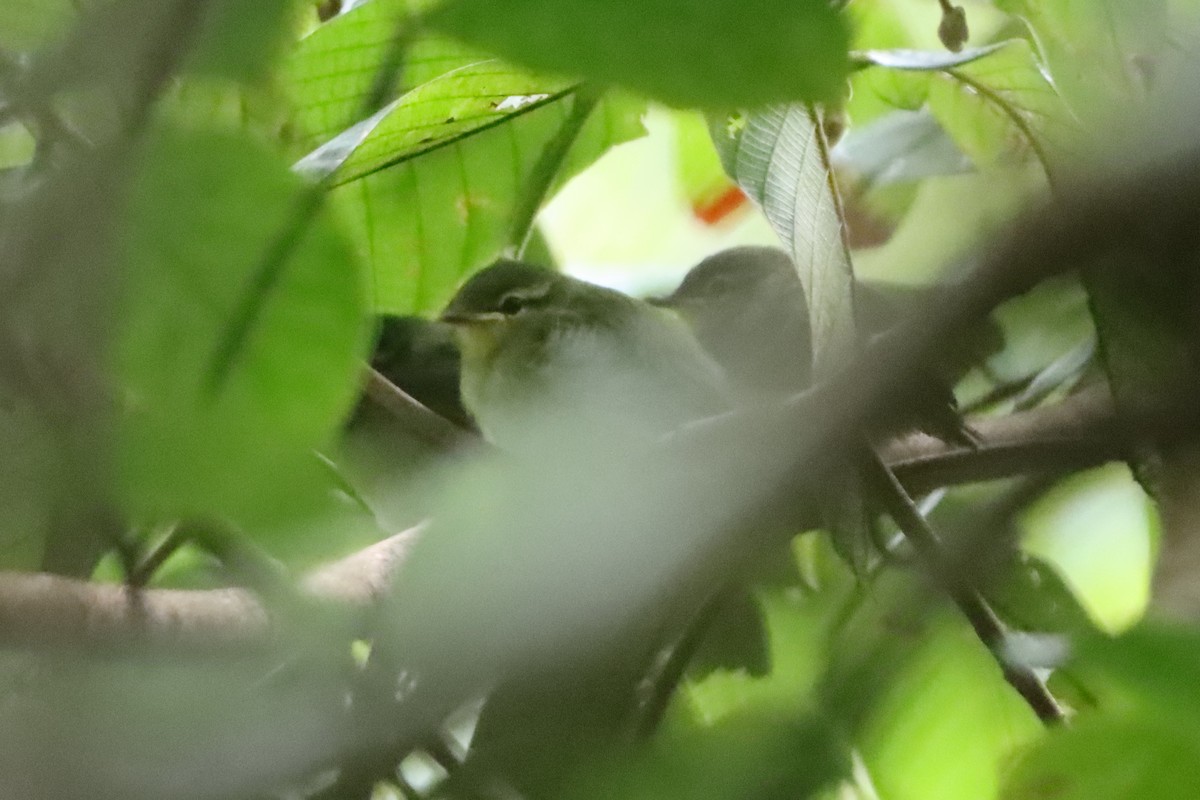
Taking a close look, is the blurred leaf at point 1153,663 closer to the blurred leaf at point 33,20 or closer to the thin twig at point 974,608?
the thin twig at point 974,608

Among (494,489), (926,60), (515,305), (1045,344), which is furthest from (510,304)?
(494,489)

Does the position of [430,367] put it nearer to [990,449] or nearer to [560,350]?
[560,350]

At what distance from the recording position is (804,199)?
47 centimetres

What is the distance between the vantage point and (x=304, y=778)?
23cm

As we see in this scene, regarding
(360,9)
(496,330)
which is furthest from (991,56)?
(496,330)

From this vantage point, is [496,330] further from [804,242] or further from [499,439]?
[804,242]

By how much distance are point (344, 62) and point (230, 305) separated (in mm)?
285

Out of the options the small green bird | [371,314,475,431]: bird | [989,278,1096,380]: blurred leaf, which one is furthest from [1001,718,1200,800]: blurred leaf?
[371,314,475,431]: bird

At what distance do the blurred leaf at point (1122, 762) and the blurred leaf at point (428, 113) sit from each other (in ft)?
Answer: 0.93

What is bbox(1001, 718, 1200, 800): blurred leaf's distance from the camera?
19 centimetres

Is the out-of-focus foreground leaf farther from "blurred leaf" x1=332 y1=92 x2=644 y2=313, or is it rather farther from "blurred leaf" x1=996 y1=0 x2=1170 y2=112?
"blurred leaf" x1=332 y1=92 x2=644 y2=313

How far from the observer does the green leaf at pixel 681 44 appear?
0.16m

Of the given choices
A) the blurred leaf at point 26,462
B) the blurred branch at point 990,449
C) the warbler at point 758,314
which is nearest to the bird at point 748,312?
the warbler at point 758,314

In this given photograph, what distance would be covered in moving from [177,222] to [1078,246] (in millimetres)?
135
